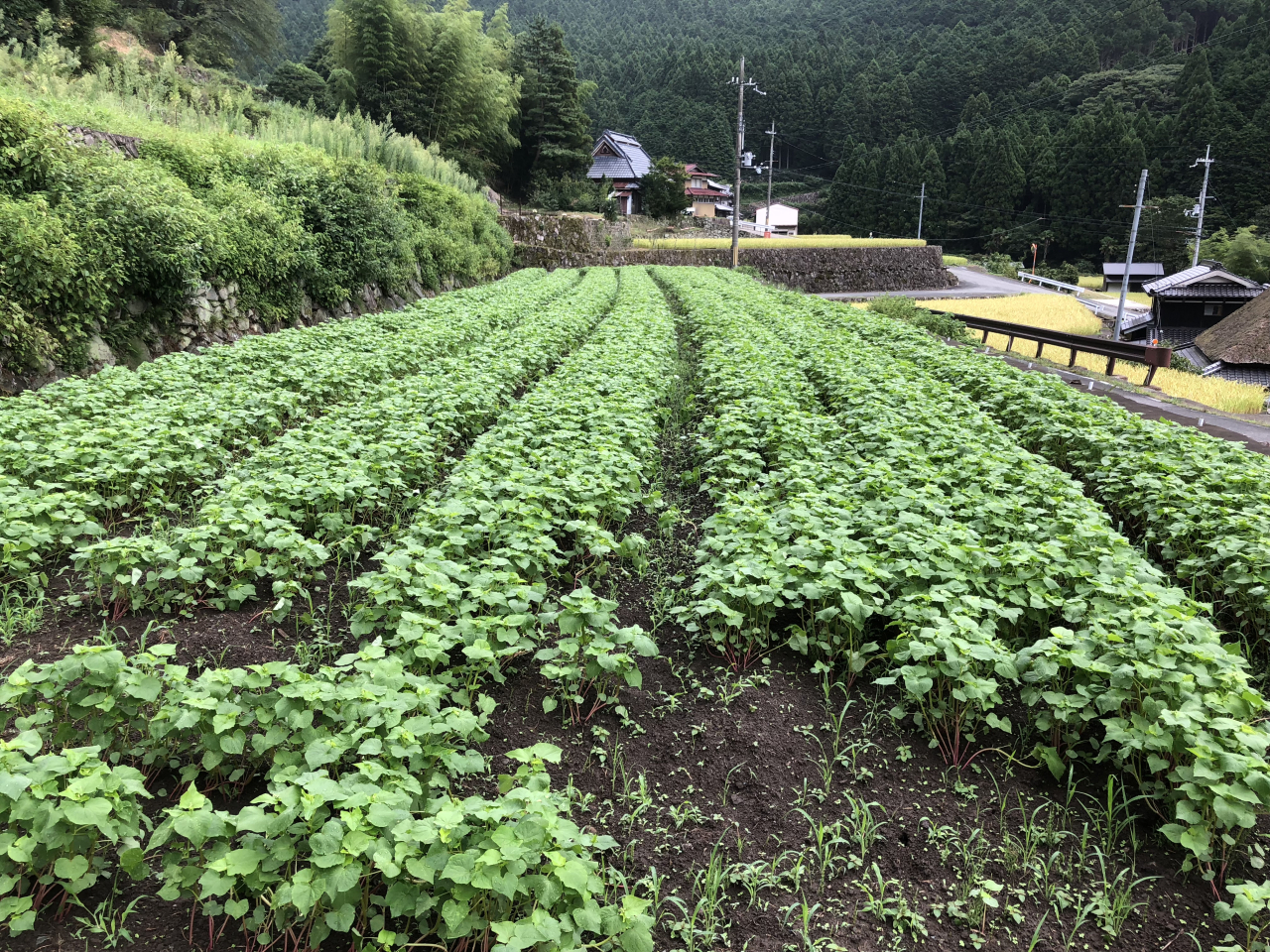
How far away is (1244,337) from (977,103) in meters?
62.1

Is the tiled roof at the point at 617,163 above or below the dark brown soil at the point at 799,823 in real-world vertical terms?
above

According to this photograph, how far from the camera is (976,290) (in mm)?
45156

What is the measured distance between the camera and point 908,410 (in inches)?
291

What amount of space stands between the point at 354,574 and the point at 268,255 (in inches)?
401

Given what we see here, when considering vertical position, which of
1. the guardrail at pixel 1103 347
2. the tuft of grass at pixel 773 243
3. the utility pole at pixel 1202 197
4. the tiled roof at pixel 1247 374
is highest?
the utility pole at pixel 1202 197

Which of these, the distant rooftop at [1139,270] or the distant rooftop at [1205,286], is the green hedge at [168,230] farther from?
the distant rooftop at [1139,270]

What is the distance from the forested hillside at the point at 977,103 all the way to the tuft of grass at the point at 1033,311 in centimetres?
2778

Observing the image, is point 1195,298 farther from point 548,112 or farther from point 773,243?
point 548,112

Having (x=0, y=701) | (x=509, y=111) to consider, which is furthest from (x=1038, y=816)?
(x=509, y=111)

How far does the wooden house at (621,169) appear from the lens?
59375mm

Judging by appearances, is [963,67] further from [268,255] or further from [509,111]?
[268,255]

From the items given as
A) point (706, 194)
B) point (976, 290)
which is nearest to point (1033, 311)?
point (976, 290)

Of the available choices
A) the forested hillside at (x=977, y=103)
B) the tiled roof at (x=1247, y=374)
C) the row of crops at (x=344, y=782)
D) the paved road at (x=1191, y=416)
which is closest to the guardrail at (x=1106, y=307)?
the tiled roof at (x=1247, y=374)

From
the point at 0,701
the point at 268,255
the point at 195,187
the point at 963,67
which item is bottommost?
the point at 0,701
